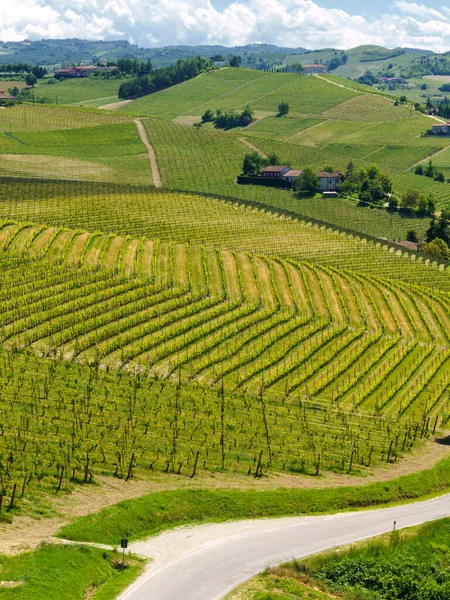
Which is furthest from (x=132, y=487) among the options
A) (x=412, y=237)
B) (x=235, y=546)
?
(x=412, y=237)

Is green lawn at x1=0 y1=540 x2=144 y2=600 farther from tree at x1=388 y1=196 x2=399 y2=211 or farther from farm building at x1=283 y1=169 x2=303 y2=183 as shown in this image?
farm building at x1=283 y1=169 x2=303 y2=183

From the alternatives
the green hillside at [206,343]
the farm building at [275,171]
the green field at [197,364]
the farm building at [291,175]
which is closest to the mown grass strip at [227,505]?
the green field at [197,364]

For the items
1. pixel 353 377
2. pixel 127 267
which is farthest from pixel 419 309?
pixel 127 267

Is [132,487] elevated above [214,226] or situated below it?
below

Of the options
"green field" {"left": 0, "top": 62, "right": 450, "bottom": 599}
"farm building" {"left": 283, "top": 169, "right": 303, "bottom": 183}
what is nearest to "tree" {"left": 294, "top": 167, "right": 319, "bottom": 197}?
"farm building" {"left": 283, "top": 169, "right": 303, "bottom": 183}

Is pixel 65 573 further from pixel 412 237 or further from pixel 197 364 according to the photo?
pixel 412 237

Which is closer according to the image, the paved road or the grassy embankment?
the paved road
